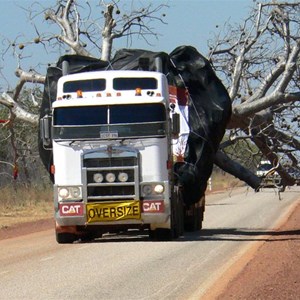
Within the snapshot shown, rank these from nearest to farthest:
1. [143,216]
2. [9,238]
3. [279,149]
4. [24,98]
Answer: [143,216]
[9,238]
[279,149]
[24,98]

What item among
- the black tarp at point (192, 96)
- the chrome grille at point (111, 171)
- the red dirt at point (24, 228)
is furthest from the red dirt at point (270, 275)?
the red dirt at point (24, 228)

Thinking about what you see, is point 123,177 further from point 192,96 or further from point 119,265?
point 119,265

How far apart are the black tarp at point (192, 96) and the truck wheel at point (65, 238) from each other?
2297mm

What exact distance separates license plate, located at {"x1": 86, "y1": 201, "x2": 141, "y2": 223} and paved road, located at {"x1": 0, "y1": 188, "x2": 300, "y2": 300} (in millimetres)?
596

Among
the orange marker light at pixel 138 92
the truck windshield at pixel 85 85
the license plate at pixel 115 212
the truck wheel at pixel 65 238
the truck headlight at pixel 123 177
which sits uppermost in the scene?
the truck windshield at pixel 85 85

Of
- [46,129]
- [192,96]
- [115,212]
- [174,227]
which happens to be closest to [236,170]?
[192,96]

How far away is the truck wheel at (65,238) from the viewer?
21.4 meters

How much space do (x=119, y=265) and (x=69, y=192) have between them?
187 inches

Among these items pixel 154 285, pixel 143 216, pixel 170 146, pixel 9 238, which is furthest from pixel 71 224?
pixel 154 285

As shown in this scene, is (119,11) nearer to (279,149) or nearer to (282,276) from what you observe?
(279,149)

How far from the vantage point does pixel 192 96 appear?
23.2 m

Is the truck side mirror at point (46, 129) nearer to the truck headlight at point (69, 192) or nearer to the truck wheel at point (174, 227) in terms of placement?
the truck headlight at point (69, 192)

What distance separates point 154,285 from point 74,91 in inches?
332

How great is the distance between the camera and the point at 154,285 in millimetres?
13141
